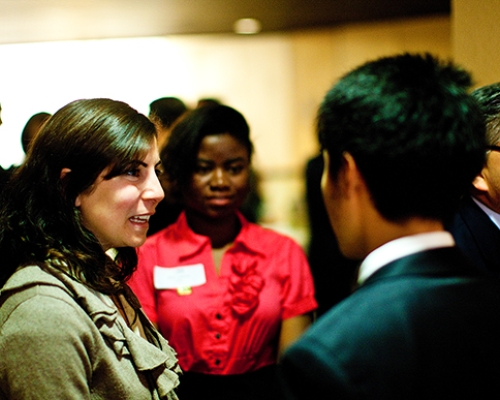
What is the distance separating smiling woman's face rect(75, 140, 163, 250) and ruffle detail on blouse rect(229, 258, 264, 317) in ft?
2.00

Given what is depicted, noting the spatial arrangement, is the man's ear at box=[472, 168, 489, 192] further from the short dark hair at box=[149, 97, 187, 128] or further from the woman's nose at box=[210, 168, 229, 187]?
the short dark hair at box=[149, 97, 187, 128]

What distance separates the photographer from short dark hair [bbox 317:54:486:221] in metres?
0.96

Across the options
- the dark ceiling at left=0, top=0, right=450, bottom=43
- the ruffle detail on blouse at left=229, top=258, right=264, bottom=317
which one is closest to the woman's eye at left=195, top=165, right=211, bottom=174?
the ruffle detail on blouse at left=229, top=258, right=264, bottom=317

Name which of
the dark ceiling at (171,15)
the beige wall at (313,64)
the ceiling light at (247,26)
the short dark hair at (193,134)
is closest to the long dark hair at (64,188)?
the short dark hair at (193,134)

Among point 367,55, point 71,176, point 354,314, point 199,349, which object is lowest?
point 199,349

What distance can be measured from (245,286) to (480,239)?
2.69 feet

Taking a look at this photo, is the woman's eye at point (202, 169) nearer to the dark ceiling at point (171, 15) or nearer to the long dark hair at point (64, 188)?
the long dark hair at point (64, 188)

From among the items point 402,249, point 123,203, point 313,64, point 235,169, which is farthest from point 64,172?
point 313,64

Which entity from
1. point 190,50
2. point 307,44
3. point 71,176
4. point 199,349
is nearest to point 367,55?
point 307,44

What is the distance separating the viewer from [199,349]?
6.66ft

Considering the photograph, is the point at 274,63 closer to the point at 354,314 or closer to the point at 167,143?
the point at 167,143

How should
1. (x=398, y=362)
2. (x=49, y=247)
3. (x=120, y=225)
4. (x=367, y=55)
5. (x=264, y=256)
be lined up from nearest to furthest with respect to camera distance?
(x=398, y=362) → (x=49, y=247) → (x=120, y=225) → (x=264, y=256) → (x=367, y=55)

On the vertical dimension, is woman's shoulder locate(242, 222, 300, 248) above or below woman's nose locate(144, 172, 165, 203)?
below

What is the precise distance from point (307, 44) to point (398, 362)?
5.87m
